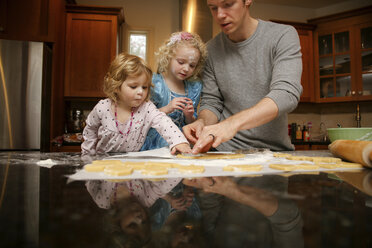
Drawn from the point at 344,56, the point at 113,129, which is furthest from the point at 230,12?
the point at 344,56

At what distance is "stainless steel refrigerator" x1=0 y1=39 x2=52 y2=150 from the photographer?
7.89ft

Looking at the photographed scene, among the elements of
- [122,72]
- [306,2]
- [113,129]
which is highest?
[306,2]

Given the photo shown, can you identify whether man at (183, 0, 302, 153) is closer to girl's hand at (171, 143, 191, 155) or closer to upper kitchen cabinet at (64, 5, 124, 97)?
girl's hand at (171, 143, 191, 155)

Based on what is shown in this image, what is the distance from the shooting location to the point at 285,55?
1.23 metres

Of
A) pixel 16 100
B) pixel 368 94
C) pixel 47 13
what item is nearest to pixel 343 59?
pixel 368 94

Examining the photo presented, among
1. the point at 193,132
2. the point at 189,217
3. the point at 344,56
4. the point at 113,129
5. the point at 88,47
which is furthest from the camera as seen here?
the point at 344,56

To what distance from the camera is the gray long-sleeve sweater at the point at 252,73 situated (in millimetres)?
1264

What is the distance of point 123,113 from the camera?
143 centimetres

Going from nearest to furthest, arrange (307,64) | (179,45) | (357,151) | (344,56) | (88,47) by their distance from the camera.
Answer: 1. (357,151)
2. (179,45)
3. (88,47)
4. (344,56)
5. (307,64)

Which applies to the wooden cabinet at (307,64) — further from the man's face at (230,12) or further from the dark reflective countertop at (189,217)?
the dark reflective countertop at (189,217)

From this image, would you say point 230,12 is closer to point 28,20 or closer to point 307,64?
point 28,20

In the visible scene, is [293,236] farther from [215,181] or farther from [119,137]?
[119,137]

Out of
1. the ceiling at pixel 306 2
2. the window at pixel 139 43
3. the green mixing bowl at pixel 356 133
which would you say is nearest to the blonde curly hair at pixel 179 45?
the green mixing bowl at pixel 356 133

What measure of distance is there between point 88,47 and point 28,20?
2.04 ft
